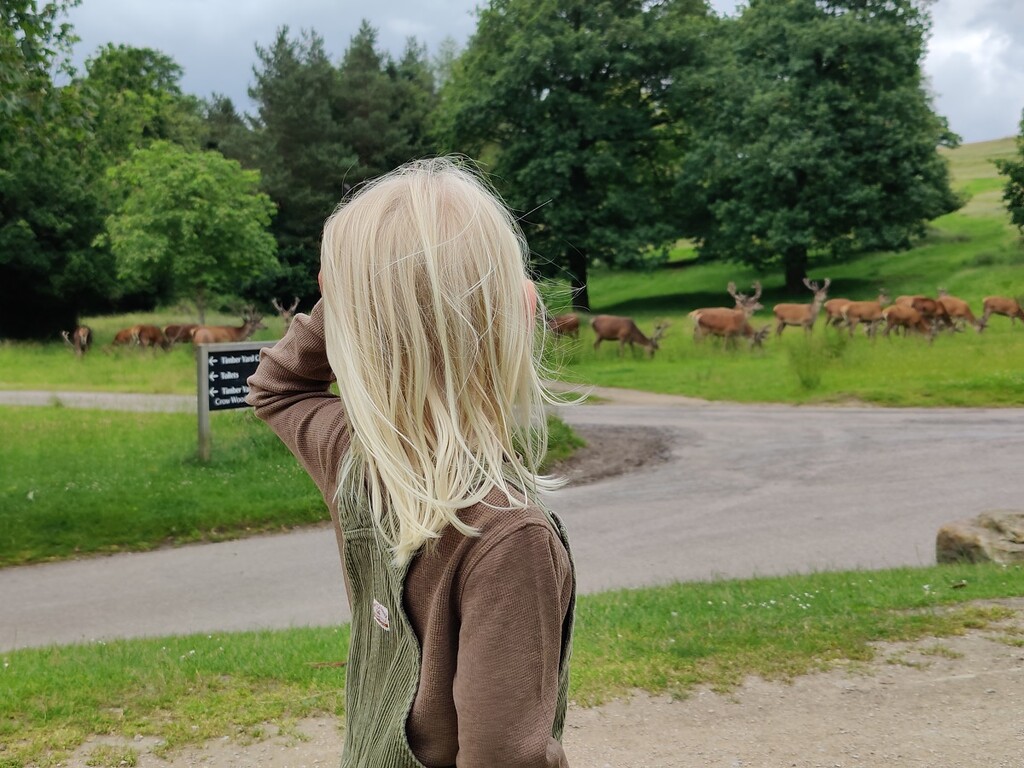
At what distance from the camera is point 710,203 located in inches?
1914

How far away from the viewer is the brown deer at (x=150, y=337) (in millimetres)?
34375

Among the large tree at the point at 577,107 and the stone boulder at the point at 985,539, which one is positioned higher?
the large tree at the point at 577,107

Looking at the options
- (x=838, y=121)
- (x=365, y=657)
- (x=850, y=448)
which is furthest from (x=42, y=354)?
(x=365, y=657)

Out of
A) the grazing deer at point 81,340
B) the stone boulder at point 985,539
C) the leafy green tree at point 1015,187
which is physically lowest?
the stone boulder at point 985,539

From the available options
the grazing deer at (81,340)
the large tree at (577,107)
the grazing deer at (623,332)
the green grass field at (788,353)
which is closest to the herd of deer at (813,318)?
the grazing deer at (623,332)

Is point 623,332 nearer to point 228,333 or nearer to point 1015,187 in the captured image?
point 228,333

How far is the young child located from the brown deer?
34.7 metres

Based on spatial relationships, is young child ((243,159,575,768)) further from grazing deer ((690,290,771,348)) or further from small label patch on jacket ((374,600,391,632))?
grazing deer ((690,290,771,348))

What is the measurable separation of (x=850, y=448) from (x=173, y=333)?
2674 centimetres

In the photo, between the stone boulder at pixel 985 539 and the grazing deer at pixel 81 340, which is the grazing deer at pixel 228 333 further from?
the stone boulder at pixel 985 539

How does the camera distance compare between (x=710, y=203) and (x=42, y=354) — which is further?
(x=710, y=203)

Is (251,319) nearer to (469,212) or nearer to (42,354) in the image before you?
(42,354)

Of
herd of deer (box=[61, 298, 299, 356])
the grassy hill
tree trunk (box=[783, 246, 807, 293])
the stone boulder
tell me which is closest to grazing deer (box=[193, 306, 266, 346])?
herd of deer (box=[61, 298, 299, 356])

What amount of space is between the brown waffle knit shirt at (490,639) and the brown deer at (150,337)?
114 feet
